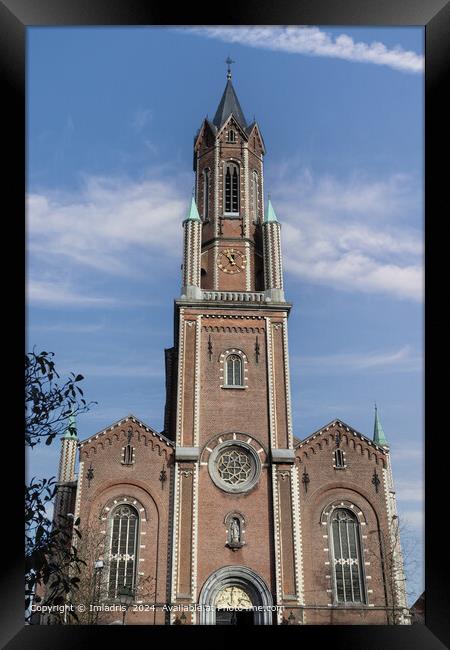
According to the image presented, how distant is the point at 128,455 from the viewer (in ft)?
115

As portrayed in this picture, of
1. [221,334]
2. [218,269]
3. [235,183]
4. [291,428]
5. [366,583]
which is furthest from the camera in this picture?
[235,183]

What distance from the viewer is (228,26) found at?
9.86 m

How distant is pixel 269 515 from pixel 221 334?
1080 centimetres

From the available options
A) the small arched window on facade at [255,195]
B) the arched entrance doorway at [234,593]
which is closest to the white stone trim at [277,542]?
the arched entrance doorway at [234,593]

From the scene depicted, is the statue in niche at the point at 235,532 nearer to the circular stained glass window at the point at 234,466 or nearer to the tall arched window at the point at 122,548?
the circular stained glass window at the point at 234,466

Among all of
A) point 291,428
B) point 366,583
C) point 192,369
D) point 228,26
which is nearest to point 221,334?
point 192,369

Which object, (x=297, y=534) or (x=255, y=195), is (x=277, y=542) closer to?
(x=297, y=534)

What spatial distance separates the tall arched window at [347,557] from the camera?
107ft

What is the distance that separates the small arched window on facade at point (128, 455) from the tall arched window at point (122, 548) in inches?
87.4

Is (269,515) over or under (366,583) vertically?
over

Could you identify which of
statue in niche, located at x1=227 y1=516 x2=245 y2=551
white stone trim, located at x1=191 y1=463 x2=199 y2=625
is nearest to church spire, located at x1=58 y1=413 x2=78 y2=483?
white stone trim, located at x1=191 y1=463 x2=199 y2=625

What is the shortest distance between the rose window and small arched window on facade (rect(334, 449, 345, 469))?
183 inches

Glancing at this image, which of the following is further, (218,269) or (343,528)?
(218,269)
